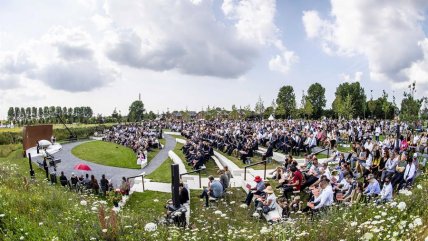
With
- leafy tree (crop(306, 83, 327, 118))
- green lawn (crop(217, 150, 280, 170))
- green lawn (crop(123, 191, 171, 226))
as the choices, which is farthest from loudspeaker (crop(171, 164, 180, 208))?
leafy tree (crop(306, 83, 327, 118))

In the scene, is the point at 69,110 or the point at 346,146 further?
the point at 69,110

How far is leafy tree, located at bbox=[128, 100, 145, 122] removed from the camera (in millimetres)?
99062

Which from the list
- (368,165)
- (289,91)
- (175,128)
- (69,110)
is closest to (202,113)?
(289,91)

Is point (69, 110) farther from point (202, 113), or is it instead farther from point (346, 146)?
point (346, 146)

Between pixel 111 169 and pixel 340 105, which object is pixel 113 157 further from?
pixel 340 105

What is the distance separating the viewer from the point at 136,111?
101 meters

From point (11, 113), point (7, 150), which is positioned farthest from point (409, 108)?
point (11, 113)

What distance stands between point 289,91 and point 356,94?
1675 centimetres

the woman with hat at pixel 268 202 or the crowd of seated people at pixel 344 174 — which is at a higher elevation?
the crowd of seated people at pixel 344 174

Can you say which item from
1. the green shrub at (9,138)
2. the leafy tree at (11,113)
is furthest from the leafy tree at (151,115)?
the leafy tree at (11,113)

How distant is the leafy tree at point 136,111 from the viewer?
99062 millimetres

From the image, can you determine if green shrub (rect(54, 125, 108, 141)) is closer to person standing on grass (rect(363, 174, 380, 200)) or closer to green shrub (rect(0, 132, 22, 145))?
green shrub (rect(0, 132, 22, 145))

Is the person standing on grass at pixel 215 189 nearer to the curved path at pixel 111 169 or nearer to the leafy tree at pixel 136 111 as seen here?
the curved path at pixel 111 169

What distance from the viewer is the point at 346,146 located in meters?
22.7
